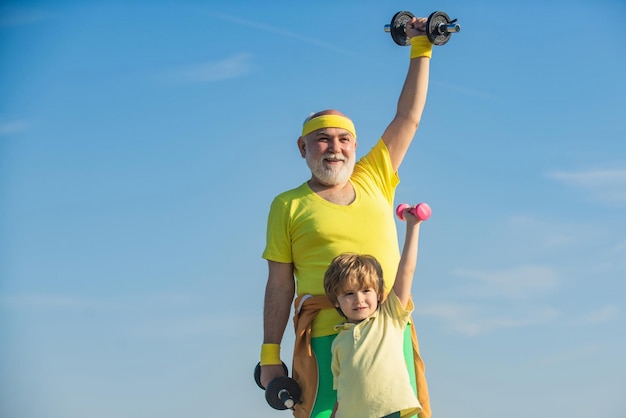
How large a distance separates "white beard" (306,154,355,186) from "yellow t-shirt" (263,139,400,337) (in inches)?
4.3

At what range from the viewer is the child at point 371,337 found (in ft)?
16.4

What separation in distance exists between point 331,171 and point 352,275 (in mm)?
1005

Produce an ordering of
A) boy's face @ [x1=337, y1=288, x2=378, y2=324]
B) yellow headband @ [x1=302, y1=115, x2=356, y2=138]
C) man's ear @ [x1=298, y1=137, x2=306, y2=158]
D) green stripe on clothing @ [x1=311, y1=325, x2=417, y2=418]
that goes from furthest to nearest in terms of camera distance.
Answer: man's ear @ [x1=298, y1=137, x2=306, y2=158]
yellow headband @ [x1=302, y1=115, x2=356, y2=138]
green stripe on clothing @ [x1=311, y1=325, x2=417, y2=418]
boy's face @ [x1=337, y1=288, x2=378, y2=324]

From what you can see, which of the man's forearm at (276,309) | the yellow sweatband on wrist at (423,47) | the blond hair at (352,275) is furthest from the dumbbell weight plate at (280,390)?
the yellow sweatband on wrist at (423,47)

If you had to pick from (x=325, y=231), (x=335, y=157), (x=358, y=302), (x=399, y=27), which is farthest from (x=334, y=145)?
(x=358, y=302)

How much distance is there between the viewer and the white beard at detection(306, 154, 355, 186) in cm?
588

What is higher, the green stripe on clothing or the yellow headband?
the yellow headband

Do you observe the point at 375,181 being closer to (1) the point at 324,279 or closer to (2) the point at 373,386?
(1) the point at 324,279

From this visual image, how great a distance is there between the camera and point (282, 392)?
5.67 m

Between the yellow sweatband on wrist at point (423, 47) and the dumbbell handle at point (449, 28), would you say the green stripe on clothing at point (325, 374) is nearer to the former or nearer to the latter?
the yellow sweatband on wrist at point (423, 47)

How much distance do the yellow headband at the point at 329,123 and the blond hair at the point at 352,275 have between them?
41.4 inches

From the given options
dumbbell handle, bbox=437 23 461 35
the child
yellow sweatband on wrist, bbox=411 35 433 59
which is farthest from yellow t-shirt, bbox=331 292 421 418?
dumbbell handle, bbox=437 23 461 35

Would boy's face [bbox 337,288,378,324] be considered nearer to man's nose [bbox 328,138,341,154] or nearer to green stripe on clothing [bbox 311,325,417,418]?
green stripe on clothing [bbox 311,325,417,418]

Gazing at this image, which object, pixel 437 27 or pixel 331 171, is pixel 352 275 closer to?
pixel 331 171
